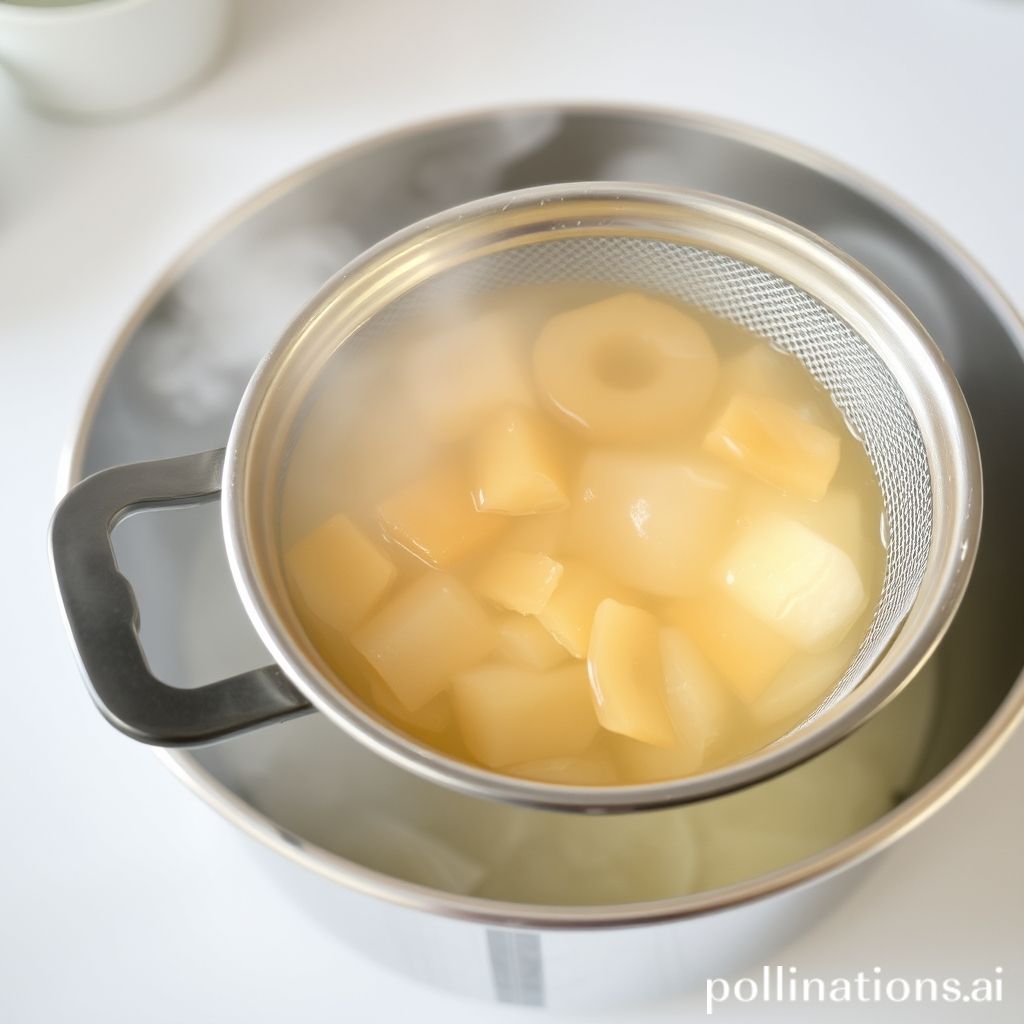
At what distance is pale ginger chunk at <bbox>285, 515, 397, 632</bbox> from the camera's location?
90 cm

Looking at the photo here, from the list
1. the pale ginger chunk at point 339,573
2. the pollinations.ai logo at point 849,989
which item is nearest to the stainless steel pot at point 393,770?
the pollinations.ai logo at point 849,989

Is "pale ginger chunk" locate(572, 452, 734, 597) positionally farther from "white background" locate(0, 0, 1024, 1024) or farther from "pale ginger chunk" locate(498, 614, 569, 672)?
"white background" locate(0, 0, 1024, 1024)

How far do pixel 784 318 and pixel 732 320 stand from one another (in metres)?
0.06

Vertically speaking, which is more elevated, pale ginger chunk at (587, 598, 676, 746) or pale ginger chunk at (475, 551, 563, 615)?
pale ginger chunk at (475, 551, 563, 615)

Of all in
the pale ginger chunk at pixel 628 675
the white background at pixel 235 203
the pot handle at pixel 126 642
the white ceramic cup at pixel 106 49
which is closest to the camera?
the pot handle at pixel 126 642

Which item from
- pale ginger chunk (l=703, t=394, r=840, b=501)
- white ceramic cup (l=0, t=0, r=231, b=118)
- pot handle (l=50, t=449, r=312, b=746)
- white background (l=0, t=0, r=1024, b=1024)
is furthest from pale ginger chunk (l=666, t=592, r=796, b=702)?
white ceramic cup (l=0, t=0, r=231, b=118)

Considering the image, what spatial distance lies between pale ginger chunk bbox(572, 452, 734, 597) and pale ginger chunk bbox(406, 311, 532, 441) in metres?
0.12

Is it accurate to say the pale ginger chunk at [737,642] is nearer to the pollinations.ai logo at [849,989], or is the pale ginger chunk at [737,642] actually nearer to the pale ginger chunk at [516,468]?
the pale ginger chunk at [516,468]

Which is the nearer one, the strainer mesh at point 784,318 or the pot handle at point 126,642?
the pot handle at point 126,642

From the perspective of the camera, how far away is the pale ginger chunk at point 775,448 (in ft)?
3.11

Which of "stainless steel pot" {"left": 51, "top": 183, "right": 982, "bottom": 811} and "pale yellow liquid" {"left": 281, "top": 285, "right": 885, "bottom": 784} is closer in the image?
"stainless steel pot" {"left": 51, "top": 183, "right": 982, "bottom": 811}

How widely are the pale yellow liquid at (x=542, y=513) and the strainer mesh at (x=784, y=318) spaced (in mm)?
14

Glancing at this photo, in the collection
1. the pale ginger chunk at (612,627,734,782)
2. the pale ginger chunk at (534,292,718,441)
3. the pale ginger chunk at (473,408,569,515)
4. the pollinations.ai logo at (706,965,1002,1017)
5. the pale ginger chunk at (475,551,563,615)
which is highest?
the pale ginger chunk at (534,292,718,441)

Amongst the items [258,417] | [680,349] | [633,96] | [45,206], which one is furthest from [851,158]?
[45,206]
